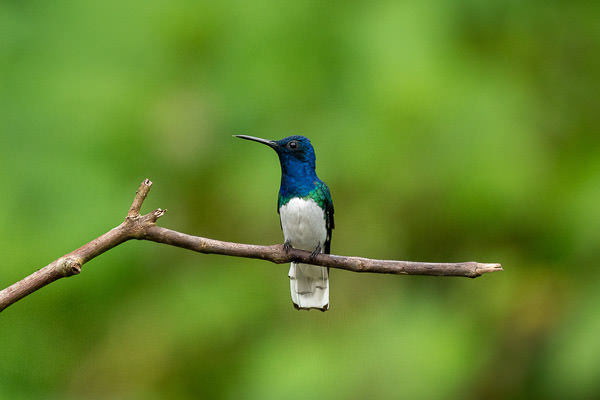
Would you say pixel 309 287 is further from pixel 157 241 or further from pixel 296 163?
pixel 157 241

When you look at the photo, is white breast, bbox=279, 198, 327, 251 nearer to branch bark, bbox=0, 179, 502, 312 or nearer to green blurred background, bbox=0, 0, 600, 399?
green blurred background, bbox=0, 0, 600, 399

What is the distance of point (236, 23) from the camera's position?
15.4 feet

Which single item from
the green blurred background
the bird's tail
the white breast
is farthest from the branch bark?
the green blurred background

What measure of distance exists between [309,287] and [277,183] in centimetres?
94

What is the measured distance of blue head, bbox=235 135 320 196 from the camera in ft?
10.4

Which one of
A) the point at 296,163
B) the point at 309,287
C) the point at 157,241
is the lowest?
the point at 309,287

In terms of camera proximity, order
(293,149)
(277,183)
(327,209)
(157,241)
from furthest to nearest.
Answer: (277,183) → (327,209) → (293,149) → (157,241)

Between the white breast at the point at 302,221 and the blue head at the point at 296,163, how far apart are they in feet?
0.18

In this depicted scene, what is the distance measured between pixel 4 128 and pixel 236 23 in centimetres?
159

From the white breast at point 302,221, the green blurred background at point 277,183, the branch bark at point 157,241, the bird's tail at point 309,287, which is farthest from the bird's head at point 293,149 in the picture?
the branch bark at point 157,241

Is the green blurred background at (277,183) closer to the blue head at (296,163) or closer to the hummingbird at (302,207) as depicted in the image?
the hummingbird at (302,207)

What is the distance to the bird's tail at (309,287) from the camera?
10.8ft

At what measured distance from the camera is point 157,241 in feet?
5.95

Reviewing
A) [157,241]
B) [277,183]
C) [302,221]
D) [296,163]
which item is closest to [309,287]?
[302,221]
